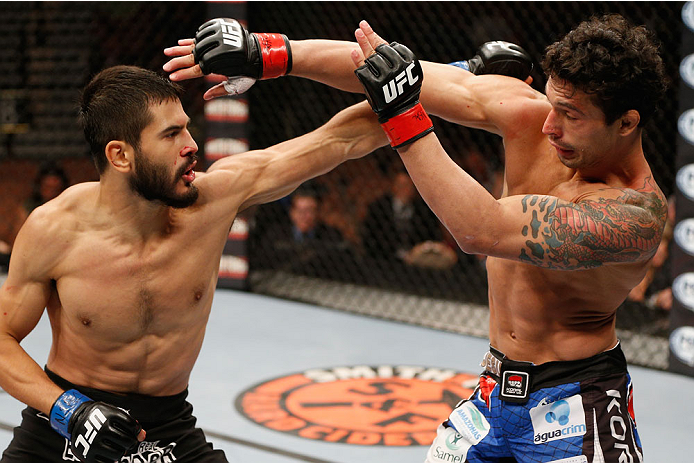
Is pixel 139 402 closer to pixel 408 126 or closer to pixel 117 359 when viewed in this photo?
pixel 117 359

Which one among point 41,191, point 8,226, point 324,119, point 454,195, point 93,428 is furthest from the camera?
point 324,119

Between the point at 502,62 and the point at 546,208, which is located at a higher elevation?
the point at 502,62

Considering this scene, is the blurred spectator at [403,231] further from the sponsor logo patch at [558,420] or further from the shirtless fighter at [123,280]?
the sponsor logo patch at [558,420]

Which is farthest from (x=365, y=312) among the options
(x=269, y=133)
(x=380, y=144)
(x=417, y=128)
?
(x=417, y=128)

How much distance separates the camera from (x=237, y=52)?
177cm

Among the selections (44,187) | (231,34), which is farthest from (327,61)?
(44,187)

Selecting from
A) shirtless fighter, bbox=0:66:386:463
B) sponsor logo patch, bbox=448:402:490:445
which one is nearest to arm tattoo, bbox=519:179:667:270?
sponsor logo patch, bbox=448:402:490:445

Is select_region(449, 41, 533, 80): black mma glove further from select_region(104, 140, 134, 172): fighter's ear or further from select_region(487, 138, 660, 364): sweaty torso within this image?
select_region(104, 140, 134, 172): fighter's ear

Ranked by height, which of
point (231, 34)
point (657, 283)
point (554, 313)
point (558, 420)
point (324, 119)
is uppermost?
point (324, 119)

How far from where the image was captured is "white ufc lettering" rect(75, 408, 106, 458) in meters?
1.65

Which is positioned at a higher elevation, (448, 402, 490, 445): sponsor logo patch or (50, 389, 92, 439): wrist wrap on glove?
(50, 389, 92, 439): wrist wrap on glove

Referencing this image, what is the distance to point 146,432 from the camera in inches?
74.4

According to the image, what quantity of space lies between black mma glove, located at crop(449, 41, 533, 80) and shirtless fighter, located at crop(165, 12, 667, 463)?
0.37 feet

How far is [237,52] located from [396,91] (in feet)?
1.42
